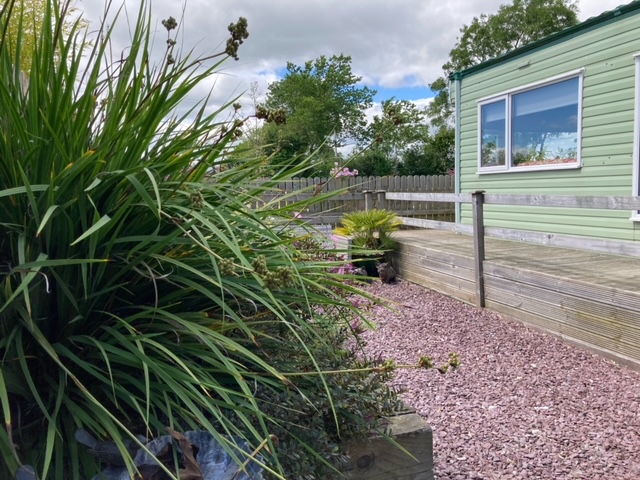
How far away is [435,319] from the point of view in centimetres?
468

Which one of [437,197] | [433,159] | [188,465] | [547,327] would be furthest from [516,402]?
[433,159]

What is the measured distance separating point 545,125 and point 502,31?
23.3 meters

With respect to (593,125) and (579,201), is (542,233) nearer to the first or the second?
(579,201)

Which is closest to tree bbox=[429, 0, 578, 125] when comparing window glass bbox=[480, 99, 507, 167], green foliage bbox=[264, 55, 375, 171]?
green foliage bbox=[264, 55, 375, 171]

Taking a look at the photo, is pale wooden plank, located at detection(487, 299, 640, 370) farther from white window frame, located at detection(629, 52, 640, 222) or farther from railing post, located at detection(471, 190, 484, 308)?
white window frame, located at detection(629, 52, 640, 222)

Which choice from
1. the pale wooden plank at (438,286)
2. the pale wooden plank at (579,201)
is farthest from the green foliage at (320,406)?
the pale wooden plank at (438,286)

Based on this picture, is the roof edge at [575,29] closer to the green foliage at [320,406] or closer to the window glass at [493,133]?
the window glass at [493,133]

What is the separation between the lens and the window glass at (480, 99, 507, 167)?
7.73m

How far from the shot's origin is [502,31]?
27.3 metres

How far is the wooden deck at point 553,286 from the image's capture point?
349cm

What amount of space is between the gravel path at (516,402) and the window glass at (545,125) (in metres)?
3.23

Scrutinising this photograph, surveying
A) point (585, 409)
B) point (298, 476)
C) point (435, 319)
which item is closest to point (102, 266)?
point (298, 476)

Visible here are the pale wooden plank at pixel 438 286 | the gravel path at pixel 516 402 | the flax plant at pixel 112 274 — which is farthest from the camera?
the pale wooden plank at pixel 438 286

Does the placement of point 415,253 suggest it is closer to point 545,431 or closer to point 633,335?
point 633,335
